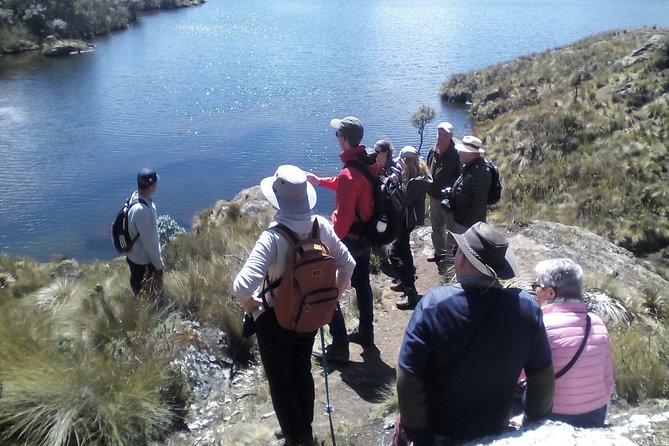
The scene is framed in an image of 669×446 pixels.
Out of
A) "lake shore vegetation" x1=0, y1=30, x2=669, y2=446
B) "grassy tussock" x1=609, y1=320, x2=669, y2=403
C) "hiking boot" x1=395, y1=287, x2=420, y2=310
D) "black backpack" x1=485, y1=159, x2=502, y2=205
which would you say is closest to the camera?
"lake shore vegetation" x1=0, y1=30, x2=669, y2=446

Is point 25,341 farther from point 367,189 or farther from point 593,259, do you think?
point 593,259

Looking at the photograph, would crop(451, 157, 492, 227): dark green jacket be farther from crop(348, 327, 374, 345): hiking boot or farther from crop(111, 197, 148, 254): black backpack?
crop(111, 197, 148, 254): black backpack

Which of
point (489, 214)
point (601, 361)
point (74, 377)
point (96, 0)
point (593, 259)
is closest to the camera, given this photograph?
point (601, 361)

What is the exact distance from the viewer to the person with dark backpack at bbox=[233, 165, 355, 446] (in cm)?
327

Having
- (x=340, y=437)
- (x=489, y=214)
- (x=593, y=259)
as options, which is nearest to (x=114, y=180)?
(x=489, y=214)

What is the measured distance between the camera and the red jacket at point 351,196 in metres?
4.58

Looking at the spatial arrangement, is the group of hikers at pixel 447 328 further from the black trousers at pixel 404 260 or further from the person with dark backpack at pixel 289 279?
the black trousers at pixel 404 260

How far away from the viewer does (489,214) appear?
38.2ft

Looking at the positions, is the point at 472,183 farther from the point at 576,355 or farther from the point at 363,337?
the point at 576,355

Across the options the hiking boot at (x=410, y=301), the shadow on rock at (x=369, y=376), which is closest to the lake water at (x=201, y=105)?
the hiking boot at (x=410, y=301)

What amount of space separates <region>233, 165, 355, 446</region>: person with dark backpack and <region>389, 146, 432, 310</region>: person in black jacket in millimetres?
2432

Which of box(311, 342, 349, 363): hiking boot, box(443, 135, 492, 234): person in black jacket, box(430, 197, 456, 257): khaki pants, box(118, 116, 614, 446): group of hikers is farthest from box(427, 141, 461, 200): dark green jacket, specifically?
box(311, 342, 349, 363): hiking boot

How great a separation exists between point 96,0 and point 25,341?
174 ft

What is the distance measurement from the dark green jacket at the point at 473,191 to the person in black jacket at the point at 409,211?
33cm
